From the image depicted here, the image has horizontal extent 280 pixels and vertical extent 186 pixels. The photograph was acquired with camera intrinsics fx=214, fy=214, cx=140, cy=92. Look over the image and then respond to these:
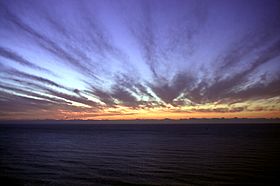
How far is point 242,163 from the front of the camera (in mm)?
36188

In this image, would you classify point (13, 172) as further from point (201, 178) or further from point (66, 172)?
point (201, 178)

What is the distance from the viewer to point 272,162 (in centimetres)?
3669

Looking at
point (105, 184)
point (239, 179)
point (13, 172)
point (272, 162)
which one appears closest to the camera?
point (105, 184)

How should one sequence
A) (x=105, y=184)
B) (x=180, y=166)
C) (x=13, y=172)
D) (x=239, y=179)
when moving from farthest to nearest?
1. (x=180, y=166)
2. (x=13, y=172)
3. (x=239, y=179)
4. (x=105, y=184)

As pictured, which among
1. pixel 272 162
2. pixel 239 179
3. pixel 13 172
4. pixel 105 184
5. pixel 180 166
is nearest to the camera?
pixel 105 184

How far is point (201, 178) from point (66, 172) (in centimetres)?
1859

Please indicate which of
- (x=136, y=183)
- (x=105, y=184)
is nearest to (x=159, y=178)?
(x=136, y=183)

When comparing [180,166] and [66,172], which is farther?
[180,166]

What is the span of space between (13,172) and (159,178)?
67.8 feet

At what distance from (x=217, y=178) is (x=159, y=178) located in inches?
288

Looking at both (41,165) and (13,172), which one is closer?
(13,172)

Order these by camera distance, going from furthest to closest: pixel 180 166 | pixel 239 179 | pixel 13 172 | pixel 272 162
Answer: pixel 272 162 < pixel 180 166 < pixel 13 172 < pixel 239 179

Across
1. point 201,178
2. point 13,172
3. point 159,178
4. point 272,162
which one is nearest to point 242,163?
point 272,162

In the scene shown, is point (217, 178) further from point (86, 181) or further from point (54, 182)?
point (54, 182)
